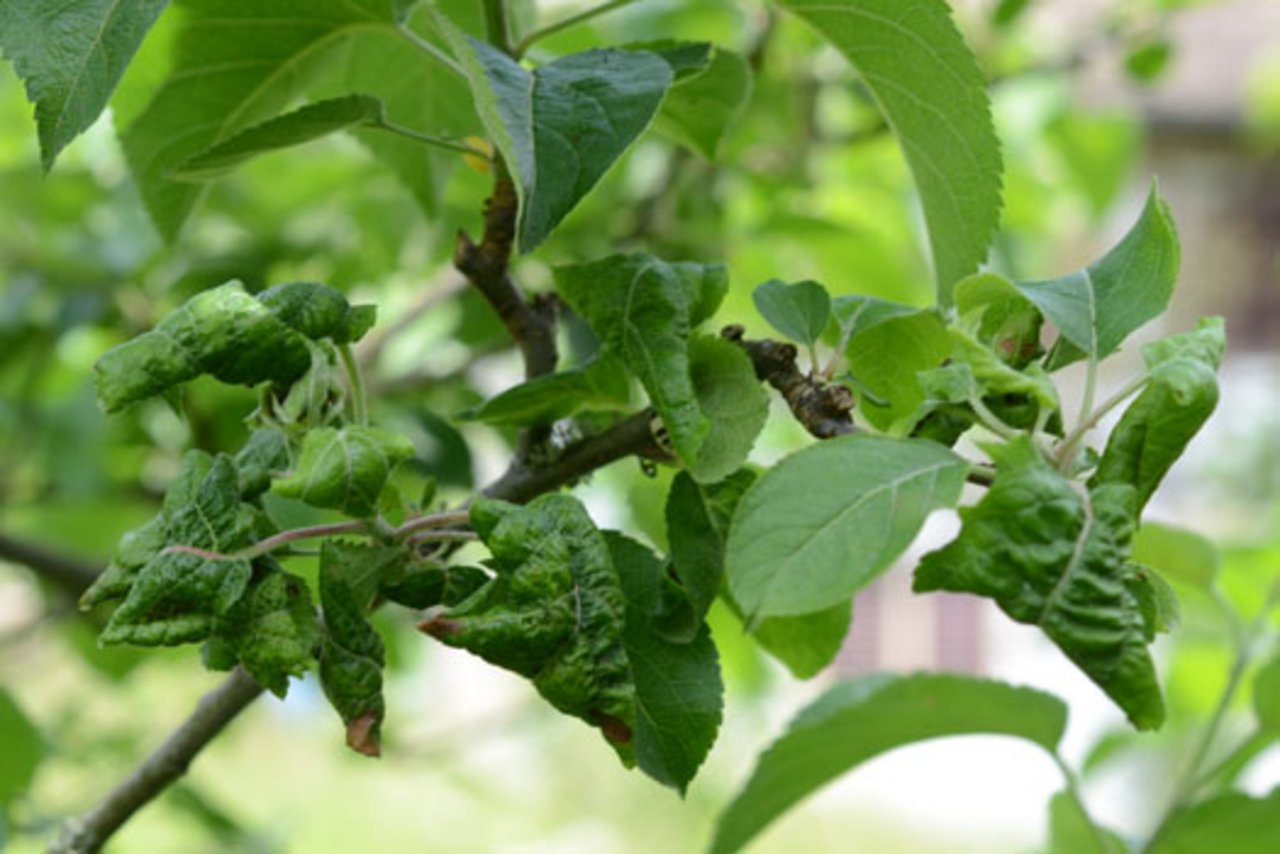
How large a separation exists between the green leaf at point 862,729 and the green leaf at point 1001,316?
0.18 meters

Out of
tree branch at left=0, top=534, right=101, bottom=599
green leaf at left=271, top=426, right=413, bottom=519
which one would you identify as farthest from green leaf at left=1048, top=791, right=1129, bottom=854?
tree branch at left=0, top=534, right=101, bottom=599

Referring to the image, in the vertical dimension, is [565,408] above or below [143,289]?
above

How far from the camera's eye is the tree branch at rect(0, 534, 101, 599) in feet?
2.59

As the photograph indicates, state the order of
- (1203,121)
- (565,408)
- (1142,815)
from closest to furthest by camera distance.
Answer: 1. (565,408)
2. (1142,815)
3. (1203,121)

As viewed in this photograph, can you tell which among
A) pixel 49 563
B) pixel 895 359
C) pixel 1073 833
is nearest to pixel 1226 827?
pixel 1073 833

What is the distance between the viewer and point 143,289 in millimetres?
1031

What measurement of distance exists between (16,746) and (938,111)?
414mm

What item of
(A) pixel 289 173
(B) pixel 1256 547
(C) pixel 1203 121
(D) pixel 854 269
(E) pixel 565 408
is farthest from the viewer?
(C) pixel 1203 121

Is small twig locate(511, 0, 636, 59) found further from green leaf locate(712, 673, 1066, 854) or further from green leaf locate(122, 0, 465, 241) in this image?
green leaf locate(712, 673, 1066, 854)

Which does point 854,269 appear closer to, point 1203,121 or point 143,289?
point 143,289

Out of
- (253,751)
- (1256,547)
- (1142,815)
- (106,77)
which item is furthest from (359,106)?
(253,751)

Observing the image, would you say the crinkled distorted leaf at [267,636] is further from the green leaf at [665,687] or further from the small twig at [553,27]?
the small twig at [553,27]

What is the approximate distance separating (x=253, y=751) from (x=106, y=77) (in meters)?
3.84

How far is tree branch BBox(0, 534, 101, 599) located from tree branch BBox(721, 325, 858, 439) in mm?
508
